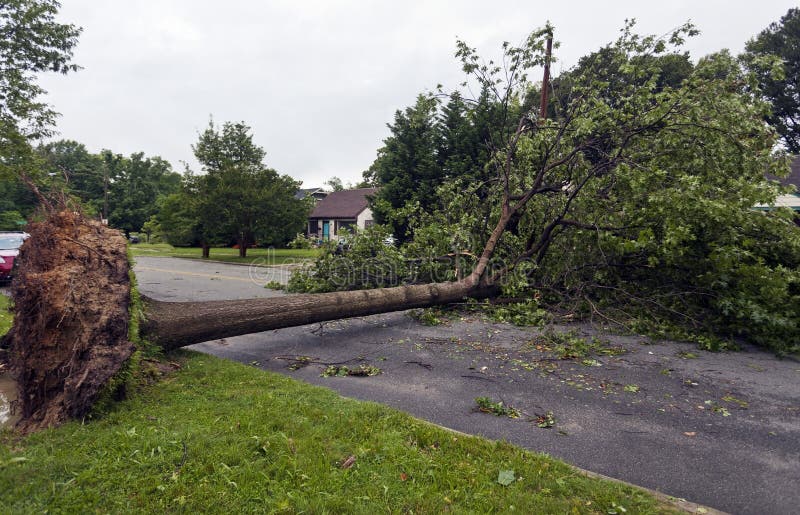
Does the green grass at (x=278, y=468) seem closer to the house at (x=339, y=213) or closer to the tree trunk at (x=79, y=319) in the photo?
the tree trunk at (x=79, y=319)

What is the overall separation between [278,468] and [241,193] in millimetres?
18457

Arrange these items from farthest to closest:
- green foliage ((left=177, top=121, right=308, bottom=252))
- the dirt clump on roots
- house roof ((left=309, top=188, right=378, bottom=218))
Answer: house roof ((left=309, top=188, right=378, bottom=218)) < green foliage ((left=177, top=121, right=308, bottom=252)) < the dirt clump on roots

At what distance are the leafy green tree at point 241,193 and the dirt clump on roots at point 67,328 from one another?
15905 millimetres

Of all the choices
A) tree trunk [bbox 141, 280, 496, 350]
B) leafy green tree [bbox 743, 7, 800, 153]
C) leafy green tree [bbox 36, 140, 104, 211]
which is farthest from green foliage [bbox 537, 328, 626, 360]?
leafy green tree [bbox 36, 140, 104, 211]

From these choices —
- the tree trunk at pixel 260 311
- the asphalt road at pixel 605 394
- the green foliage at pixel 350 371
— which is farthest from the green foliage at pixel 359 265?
the green foliage at pixel 350 371

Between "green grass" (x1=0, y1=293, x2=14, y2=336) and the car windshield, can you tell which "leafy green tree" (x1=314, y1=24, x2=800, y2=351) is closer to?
"green grass" (x1=0, y1=293, x2=14, y2=336)

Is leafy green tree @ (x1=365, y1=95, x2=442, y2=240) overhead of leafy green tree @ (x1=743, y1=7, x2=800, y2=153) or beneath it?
beneath

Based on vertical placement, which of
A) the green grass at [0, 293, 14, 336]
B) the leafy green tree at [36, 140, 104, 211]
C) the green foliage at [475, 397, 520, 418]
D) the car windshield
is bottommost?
the green foliage at [475, 397, 520, 418]

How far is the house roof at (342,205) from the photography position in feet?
126

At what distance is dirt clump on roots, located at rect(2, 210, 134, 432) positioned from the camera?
131 inches

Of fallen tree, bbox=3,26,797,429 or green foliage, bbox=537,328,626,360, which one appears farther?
green foliage, bbox=537,328,626,360

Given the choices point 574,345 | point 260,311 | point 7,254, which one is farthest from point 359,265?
point 7,254

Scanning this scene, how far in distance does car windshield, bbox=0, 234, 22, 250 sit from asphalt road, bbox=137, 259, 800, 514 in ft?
30.9

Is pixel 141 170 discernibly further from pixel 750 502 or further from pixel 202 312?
pixel 750 502
